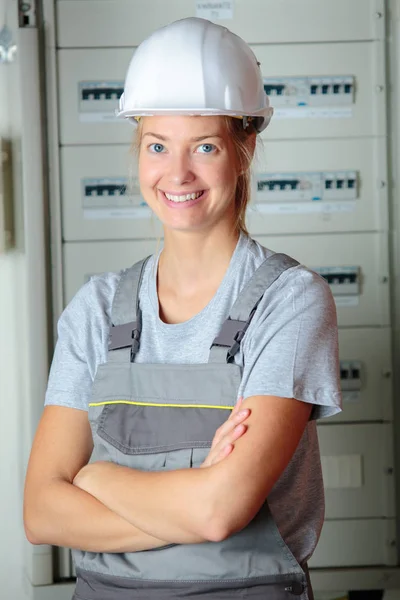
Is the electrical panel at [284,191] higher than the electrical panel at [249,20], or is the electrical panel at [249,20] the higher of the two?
the electrical panel at [249,20]

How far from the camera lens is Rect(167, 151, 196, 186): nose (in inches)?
58.4

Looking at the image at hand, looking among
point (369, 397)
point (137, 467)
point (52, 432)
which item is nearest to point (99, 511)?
point (137, 467)

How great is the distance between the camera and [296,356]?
54.6 inches

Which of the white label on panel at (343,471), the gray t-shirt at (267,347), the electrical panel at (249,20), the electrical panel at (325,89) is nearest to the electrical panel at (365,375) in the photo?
the white label on panel at (343,471)

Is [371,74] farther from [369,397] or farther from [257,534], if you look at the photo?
[257,534]

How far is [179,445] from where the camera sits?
145cm

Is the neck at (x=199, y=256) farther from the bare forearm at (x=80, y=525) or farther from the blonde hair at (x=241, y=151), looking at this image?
the bare forearm at (x=80, y=525)

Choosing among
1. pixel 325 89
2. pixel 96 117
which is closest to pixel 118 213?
pixel 96 117

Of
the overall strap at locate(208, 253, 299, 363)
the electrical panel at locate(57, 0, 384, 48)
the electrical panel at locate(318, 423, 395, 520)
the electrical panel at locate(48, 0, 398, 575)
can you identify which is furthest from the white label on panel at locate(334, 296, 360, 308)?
the overall strap at locate(208, 253, 299, 363)

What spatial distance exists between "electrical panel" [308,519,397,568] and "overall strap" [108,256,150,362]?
1344mm

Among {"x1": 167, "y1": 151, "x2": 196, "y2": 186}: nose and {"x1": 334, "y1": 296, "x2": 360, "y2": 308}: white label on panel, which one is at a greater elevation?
{"x1": 167, "y1": 151, "x2": 196, "y2": 186}: nose

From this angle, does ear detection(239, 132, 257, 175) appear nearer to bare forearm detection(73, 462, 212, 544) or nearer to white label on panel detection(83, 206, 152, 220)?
bare forearm detection(73, 462, 212, 544)

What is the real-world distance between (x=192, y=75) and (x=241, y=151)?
0.54ft

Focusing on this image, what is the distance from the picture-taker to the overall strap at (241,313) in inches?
56.9
